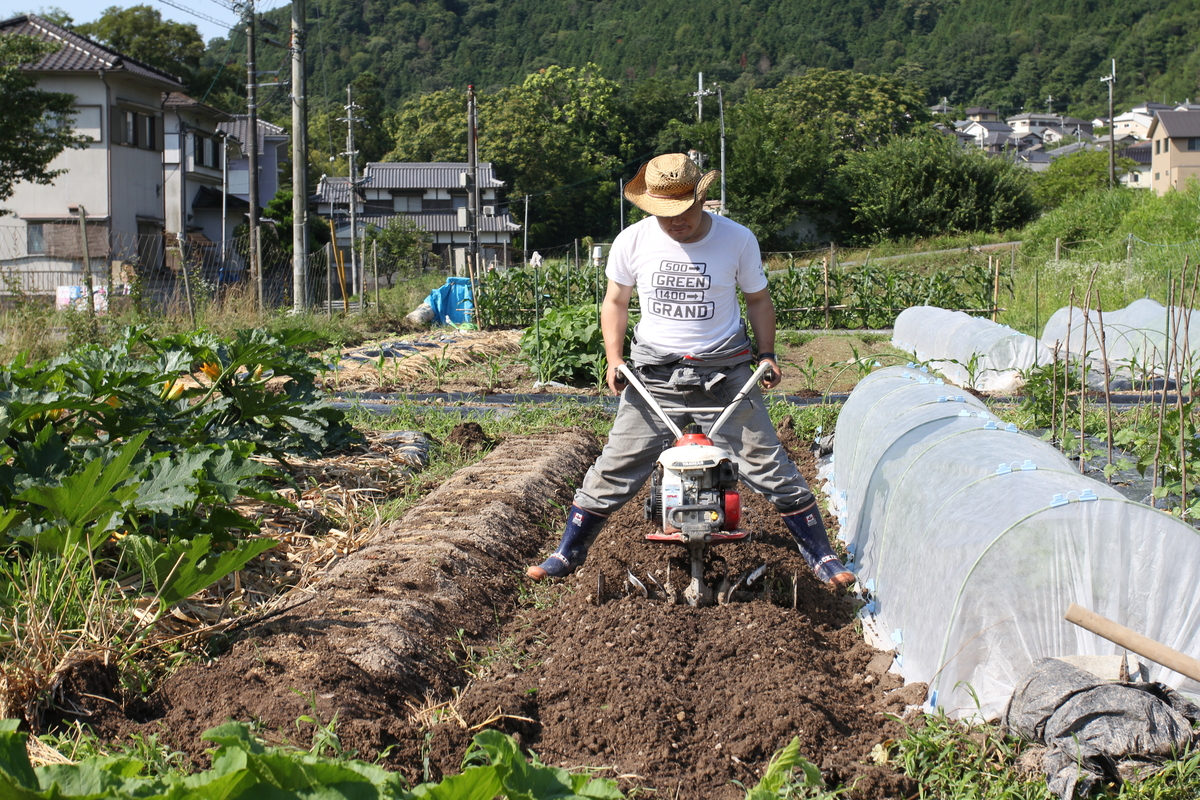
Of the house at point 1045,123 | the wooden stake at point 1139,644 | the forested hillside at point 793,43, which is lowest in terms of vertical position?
the wooden stake at point 1139,644

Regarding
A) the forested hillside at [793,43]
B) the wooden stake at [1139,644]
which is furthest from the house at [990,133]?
the wooden stake at [1139,644]

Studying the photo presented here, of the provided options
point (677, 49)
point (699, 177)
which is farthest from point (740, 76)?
point (699, 177)

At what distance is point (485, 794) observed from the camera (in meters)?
1.51

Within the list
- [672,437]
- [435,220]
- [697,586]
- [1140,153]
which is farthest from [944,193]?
[1140,153]

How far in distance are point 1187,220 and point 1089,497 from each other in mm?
24132

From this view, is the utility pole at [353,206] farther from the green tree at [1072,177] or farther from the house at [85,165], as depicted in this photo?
the green tree at [1072,177]

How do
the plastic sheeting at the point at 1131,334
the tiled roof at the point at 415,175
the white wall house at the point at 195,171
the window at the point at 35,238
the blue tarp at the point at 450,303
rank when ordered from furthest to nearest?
the tiled roof at the point at 415,175, the white wall house at the point at 195,171, the window at the point at 35,238, the blue tarp at the point at 450,303, the plastic sheeting at the point at 1131,334

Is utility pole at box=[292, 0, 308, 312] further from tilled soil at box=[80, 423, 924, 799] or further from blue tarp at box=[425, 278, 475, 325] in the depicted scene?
tilled soil at box=[80, 423, 924, 799]

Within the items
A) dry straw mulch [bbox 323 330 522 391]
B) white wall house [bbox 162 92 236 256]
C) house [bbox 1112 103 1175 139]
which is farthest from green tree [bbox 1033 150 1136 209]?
house [bbox 1112 103 1175 139]

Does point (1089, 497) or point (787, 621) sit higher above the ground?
point (1089, 497)

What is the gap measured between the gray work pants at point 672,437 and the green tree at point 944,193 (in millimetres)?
40458

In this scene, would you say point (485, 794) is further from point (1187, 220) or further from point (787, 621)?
point (1187, 220)

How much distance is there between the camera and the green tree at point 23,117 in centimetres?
2170

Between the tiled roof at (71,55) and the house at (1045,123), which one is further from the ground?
the house at (1045,123)
